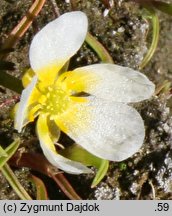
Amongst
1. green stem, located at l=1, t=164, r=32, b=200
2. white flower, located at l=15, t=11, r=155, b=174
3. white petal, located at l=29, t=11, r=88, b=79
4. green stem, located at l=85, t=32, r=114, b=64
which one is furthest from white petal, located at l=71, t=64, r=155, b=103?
green stem, located at l=1, t=164, r=32, b=200

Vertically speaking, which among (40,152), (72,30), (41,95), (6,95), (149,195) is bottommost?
(149,195)

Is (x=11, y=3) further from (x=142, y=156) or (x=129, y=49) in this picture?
(x=142, y=156)

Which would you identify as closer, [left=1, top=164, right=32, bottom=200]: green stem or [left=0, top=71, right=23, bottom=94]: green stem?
[left=0, top=71, right=23, bottom=94]: green stem

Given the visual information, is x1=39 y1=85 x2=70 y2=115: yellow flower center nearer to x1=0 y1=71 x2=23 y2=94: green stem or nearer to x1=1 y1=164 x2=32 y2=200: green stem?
x1=0 y1=71 x2=23 y2=94: green stem

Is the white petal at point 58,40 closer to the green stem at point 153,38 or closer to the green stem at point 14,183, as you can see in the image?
the green stem at point 14,183

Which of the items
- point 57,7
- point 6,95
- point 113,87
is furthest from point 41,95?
point 57,7

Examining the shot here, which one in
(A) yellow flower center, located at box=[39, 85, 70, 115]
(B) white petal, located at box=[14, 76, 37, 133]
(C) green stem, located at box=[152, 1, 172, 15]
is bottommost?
(C) green stem, located at box=[152, 1, 172, 15]

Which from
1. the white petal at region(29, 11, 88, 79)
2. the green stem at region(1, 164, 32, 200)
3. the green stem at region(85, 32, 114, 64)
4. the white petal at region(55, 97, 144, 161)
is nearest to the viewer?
the white petal at region(29, 11, 88, 79)
